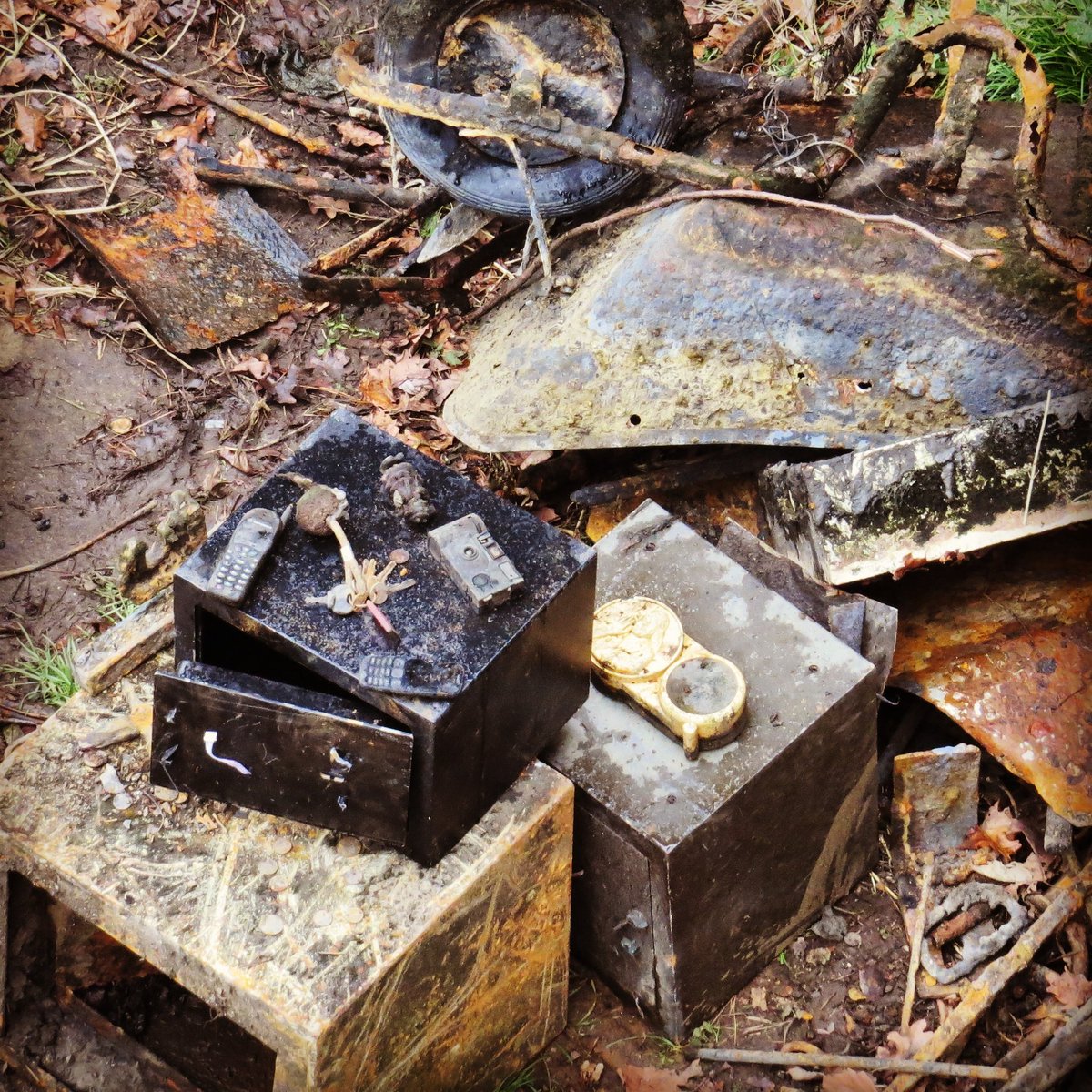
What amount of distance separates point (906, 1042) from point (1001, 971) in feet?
1.08

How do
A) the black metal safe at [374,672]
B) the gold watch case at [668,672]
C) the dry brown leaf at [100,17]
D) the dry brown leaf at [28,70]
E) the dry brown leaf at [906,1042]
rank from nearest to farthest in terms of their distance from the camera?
the black metal safe at [374,672], the gold watch case at [668,672], the dry brown leaf at [906,1042], the dry brown leaf at [28,70], the dry brown leaf at [100,17]

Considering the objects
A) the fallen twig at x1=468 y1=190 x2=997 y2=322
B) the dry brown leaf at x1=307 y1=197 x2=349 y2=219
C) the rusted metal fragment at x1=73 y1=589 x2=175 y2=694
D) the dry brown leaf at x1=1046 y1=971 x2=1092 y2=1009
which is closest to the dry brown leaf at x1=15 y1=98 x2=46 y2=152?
the dry brown leaf at x1=307 y1=197 x2=349 y2=219

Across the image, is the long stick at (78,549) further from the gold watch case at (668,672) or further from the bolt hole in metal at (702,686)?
the bolt hole in metal at (702,686)

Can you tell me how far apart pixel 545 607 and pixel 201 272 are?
3.08m

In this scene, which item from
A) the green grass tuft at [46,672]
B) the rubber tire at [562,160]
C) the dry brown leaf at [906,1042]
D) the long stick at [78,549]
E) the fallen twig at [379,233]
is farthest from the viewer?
the fallen twig at [379,233]

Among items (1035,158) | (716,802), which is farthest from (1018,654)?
(1035,158)

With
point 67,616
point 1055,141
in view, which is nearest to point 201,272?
point 67,616

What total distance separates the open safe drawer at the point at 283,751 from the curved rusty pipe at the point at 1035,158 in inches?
95.2

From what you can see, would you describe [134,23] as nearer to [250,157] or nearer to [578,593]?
[250,157]

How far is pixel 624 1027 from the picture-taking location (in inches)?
114

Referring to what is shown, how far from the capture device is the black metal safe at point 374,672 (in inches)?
84.4

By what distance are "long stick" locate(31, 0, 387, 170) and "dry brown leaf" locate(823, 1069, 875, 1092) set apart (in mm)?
4385

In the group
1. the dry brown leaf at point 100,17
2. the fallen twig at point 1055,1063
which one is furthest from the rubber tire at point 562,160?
the fallen twig at point 1055,1063

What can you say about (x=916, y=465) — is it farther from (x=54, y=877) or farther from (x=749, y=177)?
(x=54, y=877)
